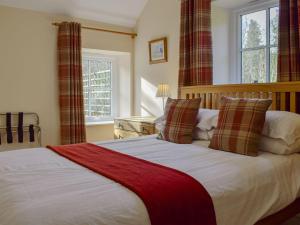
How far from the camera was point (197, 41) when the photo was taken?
3164 millimetres

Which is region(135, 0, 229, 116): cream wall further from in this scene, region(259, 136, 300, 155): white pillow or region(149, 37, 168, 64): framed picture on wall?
region(259, 136, 300, 155): white pillow

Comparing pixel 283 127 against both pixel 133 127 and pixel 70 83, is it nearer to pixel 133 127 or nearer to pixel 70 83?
pixel 133 127

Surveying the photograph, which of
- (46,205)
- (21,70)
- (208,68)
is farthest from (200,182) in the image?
(21,70)

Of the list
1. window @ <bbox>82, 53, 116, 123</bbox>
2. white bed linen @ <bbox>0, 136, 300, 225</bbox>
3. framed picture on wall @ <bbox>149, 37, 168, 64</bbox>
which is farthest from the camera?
window @ <bbox>82, 53, 116, 123</bbox>

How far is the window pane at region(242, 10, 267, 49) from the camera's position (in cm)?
302

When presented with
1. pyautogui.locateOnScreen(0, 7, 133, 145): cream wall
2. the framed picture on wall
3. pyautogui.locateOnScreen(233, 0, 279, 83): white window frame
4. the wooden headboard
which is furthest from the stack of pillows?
pyautogui.locateOnScreen(0, 7, 133, 145): cream wall

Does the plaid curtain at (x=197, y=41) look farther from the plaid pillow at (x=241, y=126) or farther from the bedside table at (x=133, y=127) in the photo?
the plaid pillow at (x=241, y=126)

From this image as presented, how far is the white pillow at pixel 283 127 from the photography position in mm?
1908

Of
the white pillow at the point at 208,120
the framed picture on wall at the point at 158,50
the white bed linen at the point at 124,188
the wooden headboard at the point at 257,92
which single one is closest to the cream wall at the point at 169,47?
the framed picture on wall at the point at 158,50

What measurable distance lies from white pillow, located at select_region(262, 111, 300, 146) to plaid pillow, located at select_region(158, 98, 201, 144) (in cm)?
62

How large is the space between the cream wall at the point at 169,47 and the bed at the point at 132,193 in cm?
113

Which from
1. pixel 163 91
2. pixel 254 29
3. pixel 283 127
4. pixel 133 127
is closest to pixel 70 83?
pixel 133 127

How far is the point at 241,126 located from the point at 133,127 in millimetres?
1718

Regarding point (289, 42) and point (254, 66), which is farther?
point (254, 66)
